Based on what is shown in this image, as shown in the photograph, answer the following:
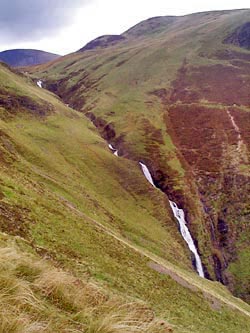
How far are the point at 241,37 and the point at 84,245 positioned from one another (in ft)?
518

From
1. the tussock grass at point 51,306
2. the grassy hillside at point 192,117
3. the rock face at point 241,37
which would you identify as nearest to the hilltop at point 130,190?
the tussock grass at point 51,306

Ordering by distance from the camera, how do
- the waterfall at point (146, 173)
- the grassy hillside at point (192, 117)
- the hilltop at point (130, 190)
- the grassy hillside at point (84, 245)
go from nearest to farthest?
1. the grassy hillside at point (84, 245)
2. the hilltop at point (130, 190)
3. the grassy hillside at point (192, 117)
4. the waterfall at point (146, 173)

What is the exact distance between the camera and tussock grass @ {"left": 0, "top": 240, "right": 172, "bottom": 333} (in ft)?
20.4

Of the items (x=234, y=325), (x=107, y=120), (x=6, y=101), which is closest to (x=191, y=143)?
(x=107, y=120)

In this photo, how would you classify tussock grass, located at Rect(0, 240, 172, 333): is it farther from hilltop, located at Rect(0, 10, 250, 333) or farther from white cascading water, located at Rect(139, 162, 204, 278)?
white cascading water, located at Rect(139, 162, 204, 278)

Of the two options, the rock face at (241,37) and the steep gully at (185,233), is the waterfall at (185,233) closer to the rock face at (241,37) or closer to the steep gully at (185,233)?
the steep gully at (185,233)

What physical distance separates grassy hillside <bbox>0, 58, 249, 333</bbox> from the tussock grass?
22 millimetres

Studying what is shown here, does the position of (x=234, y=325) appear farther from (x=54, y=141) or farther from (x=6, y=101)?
(x=6, y=101)

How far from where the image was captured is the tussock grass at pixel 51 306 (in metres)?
6.21

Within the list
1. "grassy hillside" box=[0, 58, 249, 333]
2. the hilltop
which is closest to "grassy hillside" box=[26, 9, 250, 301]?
the hilltop

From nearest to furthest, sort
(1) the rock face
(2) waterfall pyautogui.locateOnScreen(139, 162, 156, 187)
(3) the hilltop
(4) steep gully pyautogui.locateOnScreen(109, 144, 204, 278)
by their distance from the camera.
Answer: (3) the hilltop → (4) steep gully pyautogui.locateOnScreen(109, 144, 204, 278) → (2) waterfall pyautogui.locateOnScreen(139, 162, 156, 187) → (1) the rock face

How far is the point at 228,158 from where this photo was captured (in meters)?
82.2

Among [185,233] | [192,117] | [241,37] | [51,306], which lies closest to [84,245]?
[51,306]

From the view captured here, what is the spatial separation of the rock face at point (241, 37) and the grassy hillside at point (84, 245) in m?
104
